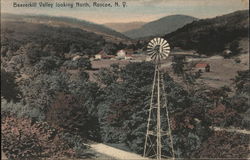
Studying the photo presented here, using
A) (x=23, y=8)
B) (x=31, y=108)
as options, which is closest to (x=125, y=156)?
(x=31, y=108)

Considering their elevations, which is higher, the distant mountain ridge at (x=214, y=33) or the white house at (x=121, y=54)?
the distant mountain ridge at (x=214, y=33)

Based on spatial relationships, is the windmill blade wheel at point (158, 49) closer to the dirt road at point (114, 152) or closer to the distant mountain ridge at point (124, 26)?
the distant mountain ridge at point (124, 26)

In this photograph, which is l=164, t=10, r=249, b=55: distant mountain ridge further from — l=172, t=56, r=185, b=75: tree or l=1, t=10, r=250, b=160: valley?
l=172, t=56, r=185, b=75: tree

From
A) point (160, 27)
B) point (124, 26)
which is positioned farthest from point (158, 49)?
point (124, 26)

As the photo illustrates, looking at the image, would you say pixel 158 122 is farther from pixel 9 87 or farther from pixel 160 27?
pixel 9 87

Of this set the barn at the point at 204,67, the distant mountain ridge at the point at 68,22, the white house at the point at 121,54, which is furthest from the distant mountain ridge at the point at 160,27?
the barn at the point at 204,67

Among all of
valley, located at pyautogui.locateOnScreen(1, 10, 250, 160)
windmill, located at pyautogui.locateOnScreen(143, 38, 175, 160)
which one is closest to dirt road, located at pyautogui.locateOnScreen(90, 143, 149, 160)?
valley, located at pyautogui.locateOnScreen(1, 10, 250, 160)
